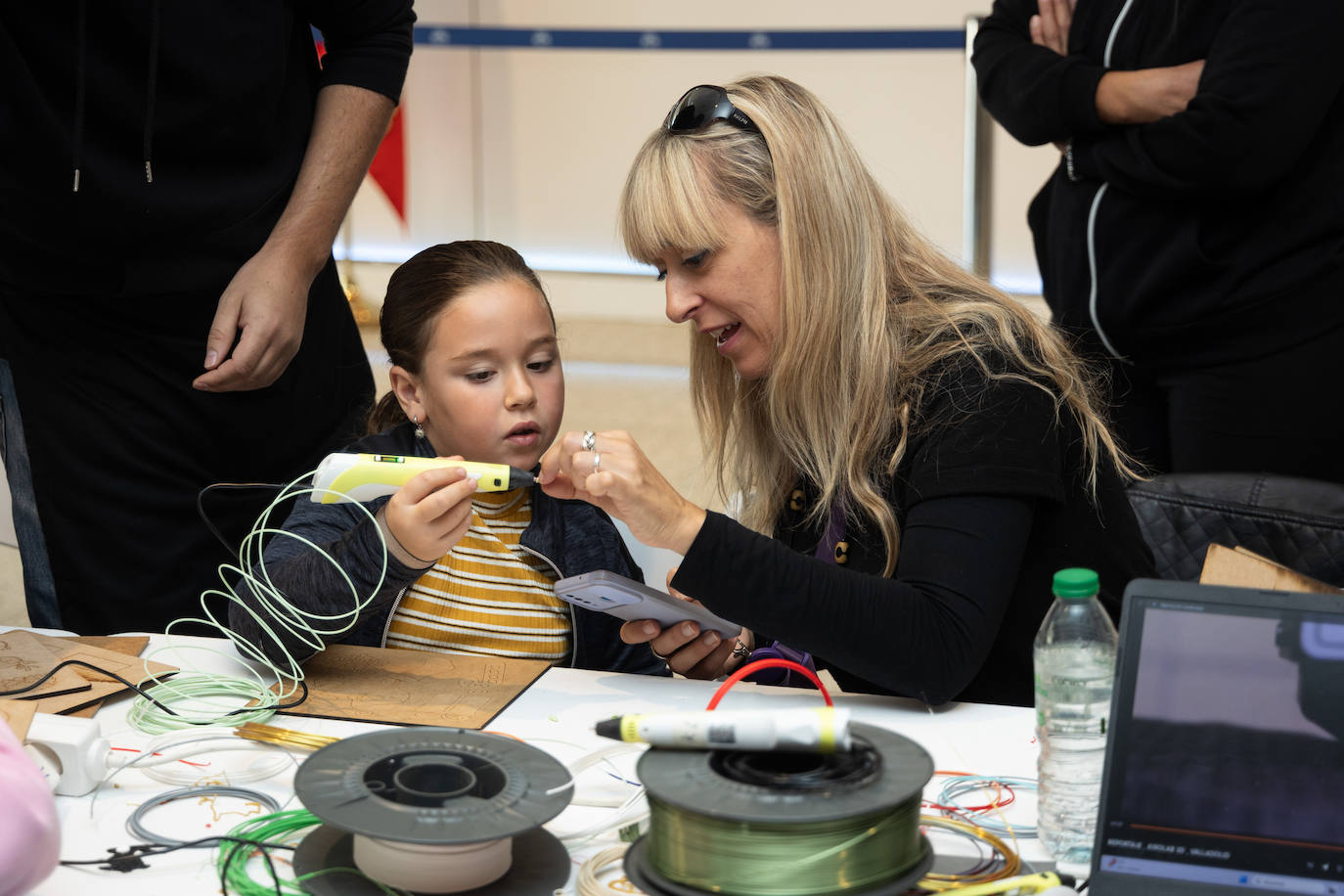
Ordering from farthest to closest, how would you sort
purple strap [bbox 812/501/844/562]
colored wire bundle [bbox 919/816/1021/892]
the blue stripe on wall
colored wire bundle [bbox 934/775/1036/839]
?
the blue stripe on wall, purple strap [bbox 812/501/844/562], colored wire bundle [bbox 934/775/1036/839], colored wire bundle [bbox 919/816/1021/892]

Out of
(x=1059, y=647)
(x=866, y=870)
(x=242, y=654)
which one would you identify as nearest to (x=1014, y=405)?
(x=1059, y=647)

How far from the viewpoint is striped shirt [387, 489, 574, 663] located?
5.83 ft

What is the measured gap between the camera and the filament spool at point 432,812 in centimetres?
94

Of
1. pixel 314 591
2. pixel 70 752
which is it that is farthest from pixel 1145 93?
pixel 70 752

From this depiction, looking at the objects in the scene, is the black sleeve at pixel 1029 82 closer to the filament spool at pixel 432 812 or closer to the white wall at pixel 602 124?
the filament spool at pixel 432 812

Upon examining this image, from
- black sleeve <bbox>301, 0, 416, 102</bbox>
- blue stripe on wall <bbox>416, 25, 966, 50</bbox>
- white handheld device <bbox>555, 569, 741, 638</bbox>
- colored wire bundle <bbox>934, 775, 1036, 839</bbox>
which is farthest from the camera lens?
blue stripe on wall <bbox>416, 25, 966, 50</bbox>

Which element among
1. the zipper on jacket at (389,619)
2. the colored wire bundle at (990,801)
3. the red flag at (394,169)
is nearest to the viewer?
the colored wire bundle at (990,801)

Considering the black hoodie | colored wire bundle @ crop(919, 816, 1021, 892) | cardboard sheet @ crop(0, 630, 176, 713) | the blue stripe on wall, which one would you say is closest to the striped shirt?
cardboard sheet @ crop(0, 630, 176, 713)

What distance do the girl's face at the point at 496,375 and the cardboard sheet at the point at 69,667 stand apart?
1.62 ft

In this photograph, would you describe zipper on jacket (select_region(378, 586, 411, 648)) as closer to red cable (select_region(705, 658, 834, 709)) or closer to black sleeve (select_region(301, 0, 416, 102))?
red cable (select_region(705, 658, 834, 709))

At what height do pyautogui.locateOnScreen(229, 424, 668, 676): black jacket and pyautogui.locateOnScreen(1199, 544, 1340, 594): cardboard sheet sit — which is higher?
pyautogui.locateOnScreen(1199, 544, 1340, 594): cardboard sheet

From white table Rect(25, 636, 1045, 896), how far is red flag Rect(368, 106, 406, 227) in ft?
16.2

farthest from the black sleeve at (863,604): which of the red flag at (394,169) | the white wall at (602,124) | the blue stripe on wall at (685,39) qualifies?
the red flag at (394,169)

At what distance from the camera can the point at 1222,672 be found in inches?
36.6
